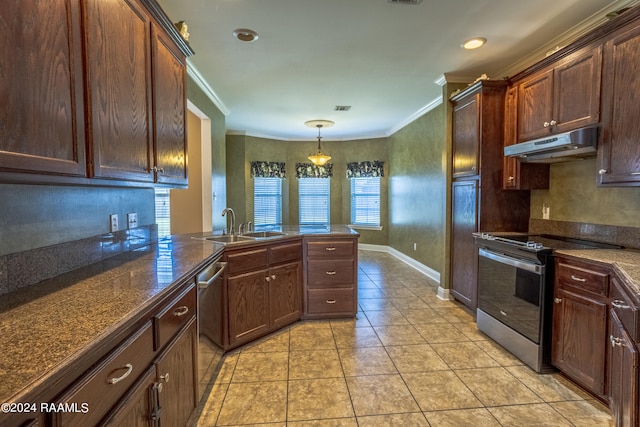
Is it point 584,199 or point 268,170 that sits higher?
point 268,170

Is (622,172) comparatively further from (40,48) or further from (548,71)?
(40,48)

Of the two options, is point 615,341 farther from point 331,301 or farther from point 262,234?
point 262,234

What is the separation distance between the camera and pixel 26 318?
0.97 meters

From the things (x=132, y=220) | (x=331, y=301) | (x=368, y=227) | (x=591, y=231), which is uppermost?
(x=132, y=220)

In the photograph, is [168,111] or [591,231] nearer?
[168,111]

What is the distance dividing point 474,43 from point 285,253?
2562 mm

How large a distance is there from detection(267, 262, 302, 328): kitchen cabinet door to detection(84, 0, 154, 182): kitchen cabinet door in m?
1.49

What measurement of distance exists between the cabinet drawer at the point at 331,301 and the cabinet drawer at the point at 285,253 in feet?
1.41

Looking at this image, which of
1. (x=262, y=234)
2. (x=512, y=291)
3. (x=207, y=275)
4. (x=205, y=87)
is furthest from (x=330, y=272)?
(x=205, y=87)

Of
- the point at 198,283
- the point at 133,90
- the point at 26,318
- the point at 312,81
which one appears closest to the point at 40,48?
the point at 133,90

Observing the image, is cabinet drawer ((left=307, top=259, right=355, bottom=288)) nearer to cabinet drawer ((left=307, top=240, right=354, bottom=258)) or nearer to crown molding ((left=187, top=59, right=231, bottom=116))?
cabinet drawer ((left=307, top=240, right=354, bottom=258))

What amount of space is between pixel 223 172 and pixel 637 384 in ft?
15.1

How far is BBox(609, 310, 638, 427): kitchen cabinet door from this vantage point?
1299 mm

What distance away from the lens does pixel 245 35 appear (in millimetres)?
2617
